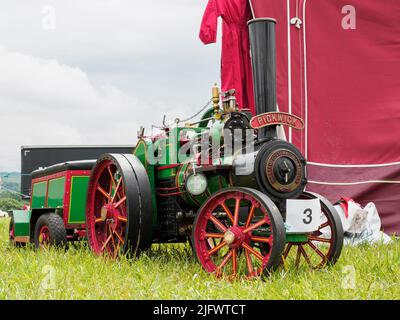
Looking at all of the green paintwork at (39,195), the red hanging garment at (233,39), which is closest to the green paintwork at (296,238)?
the green paintwork at (39,195)

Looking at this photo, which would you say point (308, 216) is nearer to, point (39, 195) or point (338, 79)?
point (39, 195)

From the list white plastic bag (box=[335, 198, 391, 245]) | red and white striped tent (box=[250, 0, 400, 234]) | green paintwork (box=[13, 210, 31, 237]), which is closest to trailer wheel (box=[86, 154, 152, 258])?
green paintwork (box=[13, 210, 31, 237])

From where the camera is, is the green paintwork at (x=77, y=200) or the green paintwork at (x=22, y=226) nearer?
the green paintwork at (x=77, y=200)

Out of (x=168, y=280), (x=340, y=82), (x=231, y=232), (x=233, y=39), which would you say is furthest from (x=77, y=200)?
(x=340, y=82)

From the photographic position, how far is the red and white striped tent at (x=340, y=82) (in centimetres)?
645

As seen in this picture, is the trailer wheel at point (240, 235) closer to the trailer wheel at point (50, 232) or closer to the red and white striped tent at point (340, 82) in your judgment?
the trailer wheel at point (50, 232)

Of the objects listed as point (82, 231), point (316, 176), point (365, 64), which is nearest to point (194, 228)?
point (82, 231)

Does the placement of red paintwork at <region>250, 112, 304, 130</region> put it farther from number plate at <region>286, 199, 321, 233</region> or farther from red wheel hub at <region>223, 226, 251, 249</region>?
red wheel hub at <region>223, 226, 251, 249</region>

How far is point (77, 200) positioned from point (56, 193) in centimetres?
33

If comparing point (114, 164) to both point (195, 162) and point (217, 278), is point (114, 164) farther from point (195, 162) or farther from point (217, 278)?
point (217, 278)

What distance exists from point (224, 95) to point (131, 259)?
1.19 meters

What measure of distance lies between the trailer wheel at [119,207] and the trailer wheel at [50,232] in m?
0.55

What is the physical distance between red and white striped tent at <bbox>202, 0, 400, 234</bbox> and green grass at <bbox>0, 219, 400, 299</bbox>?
2.19m

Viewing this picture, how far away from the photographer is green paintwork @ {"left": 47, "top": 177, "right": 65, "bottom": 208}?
5.12m
